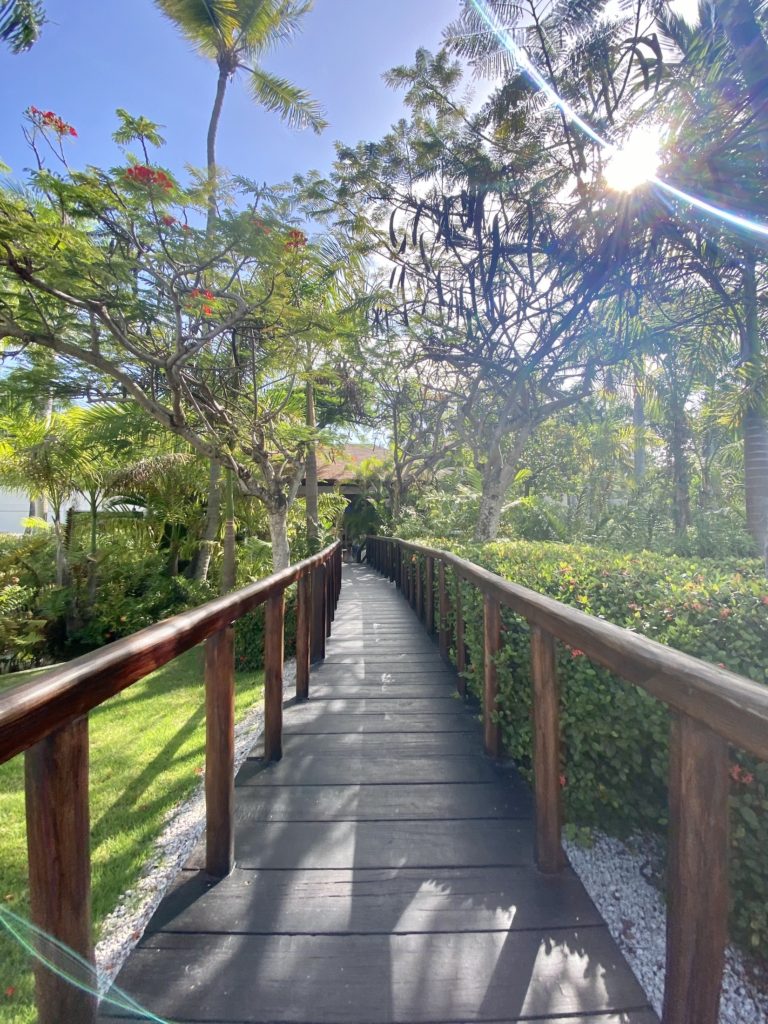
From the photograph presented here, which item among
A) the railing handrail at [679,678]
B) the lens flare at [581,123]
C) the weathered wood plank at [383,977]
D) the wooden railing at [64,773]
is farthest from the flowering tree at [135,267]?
the weathered wood plank at [383,977]

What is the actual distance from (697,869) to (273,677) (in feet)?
6.56

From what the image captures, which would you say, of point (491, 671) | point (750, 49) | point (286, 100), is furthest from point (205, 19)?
point (491, 671)

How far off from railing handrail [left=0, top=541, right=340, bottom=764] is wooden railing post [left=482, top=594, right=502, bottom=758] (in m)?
1.47

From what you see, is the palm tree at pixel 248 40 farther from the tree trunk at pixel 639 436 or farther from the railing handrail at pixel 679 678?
the tree trunk at pixel 639 436

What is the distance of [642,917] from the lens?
5.41 feet

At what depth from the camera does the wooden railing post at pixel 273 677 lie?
2.46 meters

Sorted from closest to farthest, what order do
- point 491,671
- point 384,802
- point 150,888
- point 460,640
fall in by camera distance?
point 150,888 → point 384,802 → point 491,671 → point 460,640

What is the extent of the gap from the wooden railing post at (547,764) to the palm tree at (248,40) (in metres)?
7.91

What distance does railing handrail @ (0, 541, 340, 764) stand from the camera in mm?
829

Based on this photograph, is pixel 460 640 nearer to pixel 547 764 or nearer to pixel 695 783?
pixel 547 764

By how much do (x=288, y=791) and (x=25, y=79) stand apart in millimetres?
8986

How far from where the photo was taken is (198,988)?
4.42 ft

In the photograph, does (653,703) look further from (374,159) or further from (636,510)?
(636,510)

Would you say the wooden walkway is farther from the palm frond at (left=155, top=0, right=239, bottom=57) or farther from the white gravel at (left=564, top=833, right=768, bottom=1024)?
the palm frond at (left=155, top=0, right=239, bottom=57)
